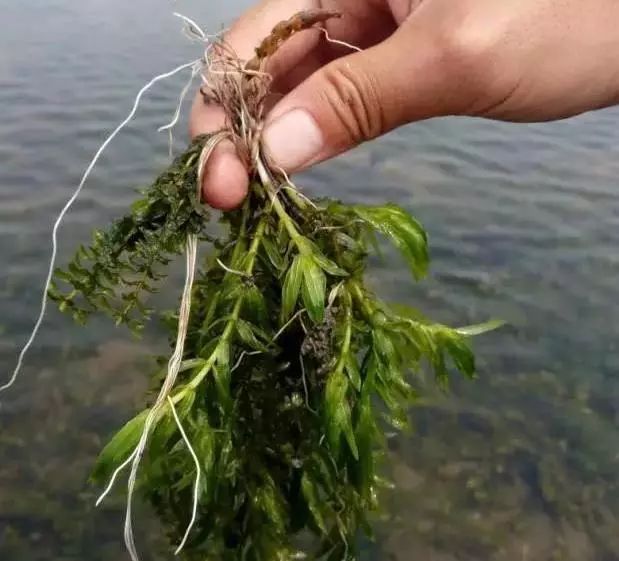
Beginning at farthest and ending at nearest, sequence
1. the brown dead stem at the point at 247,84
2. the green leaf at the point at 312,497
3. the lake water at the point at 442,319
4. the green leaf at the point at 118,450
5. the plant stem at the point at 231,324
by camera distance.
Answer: the lake water at the point at 442,319, the green leaf at the point at 312,497, the brown dead stem at the point at 247,84, the plant stem at the point at 231,324, the green leaf at the point at 118,450

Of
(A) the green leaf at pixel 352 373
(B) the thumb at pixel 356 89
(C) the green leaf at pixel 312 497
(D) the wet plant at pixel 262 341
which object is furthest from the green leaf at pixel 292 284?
(C) the green leaf at pixel 312 497

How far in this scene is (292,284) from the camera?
1994mm

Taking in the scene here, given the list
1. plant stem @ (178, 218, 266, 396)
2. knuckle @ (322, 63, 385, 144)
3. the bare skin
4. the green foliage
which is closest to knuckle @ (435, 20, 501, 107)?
the bare skin

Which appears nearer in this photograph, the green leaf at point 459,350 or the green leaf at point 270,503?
the green leaf at point 459,350

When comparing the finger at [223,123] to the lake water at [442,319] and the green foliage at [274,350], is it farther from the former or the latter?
the lake water at [442,319]

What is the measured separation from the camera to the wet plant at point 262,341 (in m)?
2.03

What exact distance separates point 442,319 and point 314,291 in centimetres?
424

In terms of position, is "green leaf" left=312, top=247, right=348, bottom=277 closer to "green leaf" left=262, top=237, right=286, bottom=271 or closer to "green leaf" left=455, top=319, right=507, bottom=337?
"green leaf" left=262, top=237, right=286, bottom=271

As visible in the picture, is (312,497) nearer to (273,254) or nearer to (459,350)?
(459,350)

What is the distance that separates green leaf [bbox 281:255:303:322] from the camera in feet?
6.52

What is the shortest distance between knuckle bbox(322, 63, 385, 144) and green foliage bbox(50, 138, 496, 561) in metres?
0.42

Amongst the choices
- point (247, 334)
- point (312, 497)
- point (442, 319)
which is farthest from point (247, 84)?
point (442, 319)

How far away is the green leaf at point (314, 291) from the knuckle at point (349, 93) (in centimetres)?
74

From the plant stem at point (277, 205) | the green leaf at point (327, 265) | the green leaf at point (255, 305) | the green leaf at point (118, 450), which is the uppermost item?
the plant stem at point (277, 205)
